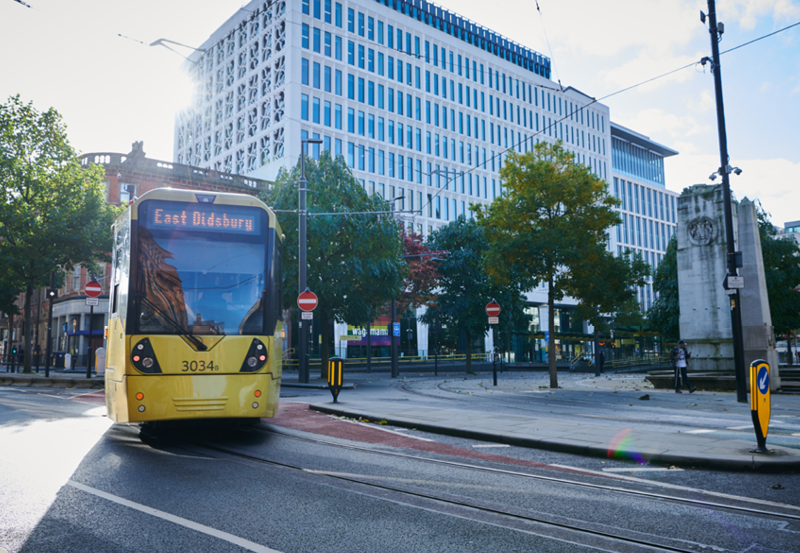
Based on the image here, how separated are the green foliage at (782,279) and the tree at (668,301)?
15.9 feet

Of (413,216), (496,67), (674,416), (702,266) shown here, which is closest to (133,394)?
(674,416)

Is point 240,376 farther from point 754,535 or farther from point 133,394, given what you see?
point 754,535

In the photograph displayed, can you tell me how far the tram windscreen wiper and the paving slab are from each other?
4020 millimetres

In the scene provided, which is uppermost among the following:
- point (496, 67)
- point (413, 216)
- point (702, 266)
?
point (496, 67)

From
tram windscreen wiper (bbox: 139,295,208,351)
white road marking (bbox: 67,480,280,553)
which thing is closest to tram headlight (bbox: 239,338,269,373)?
tram windscreen wiper (bbox: 139,295,208,351)

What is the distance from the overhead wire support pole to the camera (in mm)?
15242

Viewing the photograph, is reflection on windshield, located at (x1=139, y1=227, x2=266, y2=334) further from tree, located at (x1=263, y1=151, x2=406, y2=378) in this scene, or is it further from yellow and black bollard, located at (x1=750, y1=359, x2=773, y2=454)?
tree, located at (x1=263, y1=151, x2=406, y2=378)

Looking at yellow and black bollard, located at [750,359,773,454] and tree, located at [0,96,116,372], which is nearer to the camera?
yellow and black bollard, located at [750,359,773,454]

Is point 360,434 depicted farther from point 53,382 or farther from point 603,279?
point 53,382

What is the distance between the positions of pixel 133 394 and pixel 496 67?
6619 centimetres

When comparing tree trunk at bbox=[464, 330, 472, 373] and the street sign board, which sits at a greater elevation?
the street sign board

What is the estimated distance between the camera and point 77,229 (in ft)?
93.1

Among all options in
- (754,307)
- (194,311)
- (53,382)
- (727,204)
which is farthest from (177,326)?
(53,382)

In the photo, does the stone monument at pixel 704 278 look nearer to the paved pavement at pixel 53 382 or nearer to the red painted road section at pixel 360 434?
the red painted road section at pixel 360 434
